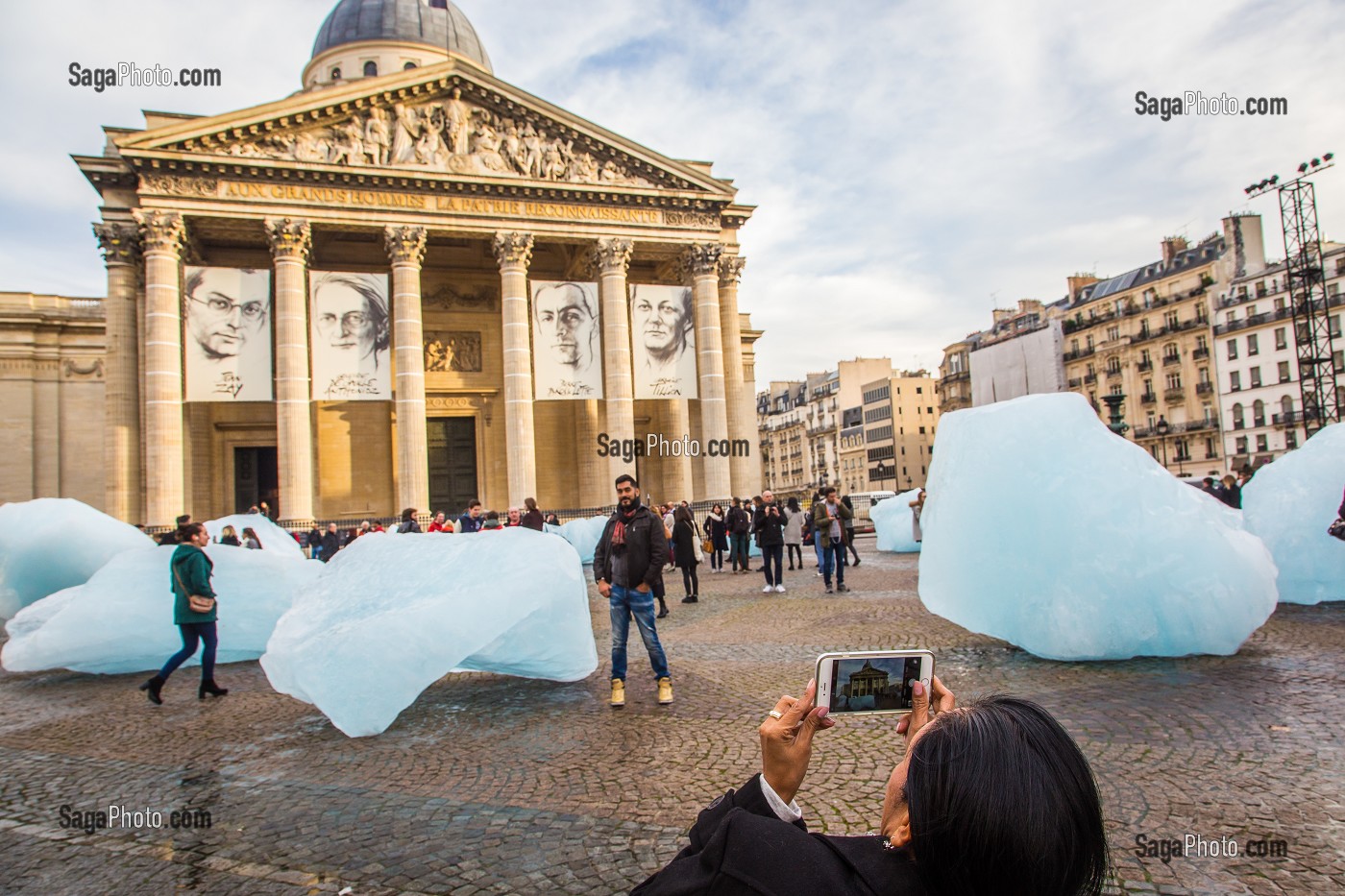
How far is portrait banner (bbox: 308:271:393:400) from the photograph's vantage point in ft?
81.5

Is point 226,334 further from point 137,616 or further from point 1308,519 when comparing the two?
point 1308,519

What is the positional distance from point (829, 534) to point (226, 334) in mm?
19173

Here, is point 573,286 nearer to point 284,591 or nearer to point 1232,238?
point 284,591

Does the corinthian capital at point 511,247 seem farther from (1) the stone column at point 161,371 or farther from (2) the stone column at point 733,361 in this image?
(1) the stone column at point 161,371

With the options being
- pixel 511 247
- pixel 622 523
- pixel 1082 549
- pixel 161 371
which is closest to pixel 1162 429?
pixel 511 247

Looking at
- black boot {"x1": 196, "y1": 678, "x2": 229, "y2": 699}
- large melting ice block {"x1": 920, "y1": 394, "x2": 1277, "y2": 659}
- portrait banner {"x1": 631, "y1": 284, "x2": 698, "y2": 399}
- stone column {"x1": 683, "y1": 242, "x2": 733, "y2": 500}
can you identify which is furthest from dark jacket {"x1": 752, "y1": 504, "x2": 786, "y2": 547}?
stone column {"x1": 683, "y1": 242, "x2": 733, "y2": 500}

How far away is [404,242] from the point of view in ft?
86.4

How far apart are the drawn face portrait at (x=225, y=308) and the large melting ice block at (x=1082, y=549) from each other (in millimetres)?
22487

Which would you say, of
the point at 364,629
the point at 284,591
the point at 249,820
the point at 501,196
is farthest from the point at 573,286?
the point at 249,820

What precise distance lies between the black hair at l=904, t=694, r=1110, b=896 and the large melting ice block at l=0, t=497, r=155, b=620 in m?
11.9

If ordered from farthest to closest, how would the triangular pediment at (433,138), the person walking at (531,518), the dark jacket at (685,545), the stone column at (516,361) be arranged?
1. the stone column at (516,361)
2. the triangular pediment at (433,138)
3. the person walking at (531,518)
4. the dark jacket at (685,545)

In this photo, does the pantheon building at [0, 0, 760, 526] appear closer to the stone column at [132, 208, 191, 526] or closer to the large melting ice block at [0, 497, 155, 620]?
the stone column at [132, 208, 191, 526]

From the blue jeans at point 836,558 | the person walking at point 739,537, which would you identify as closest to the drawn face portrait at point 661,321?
the person walking at point 739,537

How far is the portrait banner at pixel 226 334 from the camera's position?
78.0 feet
